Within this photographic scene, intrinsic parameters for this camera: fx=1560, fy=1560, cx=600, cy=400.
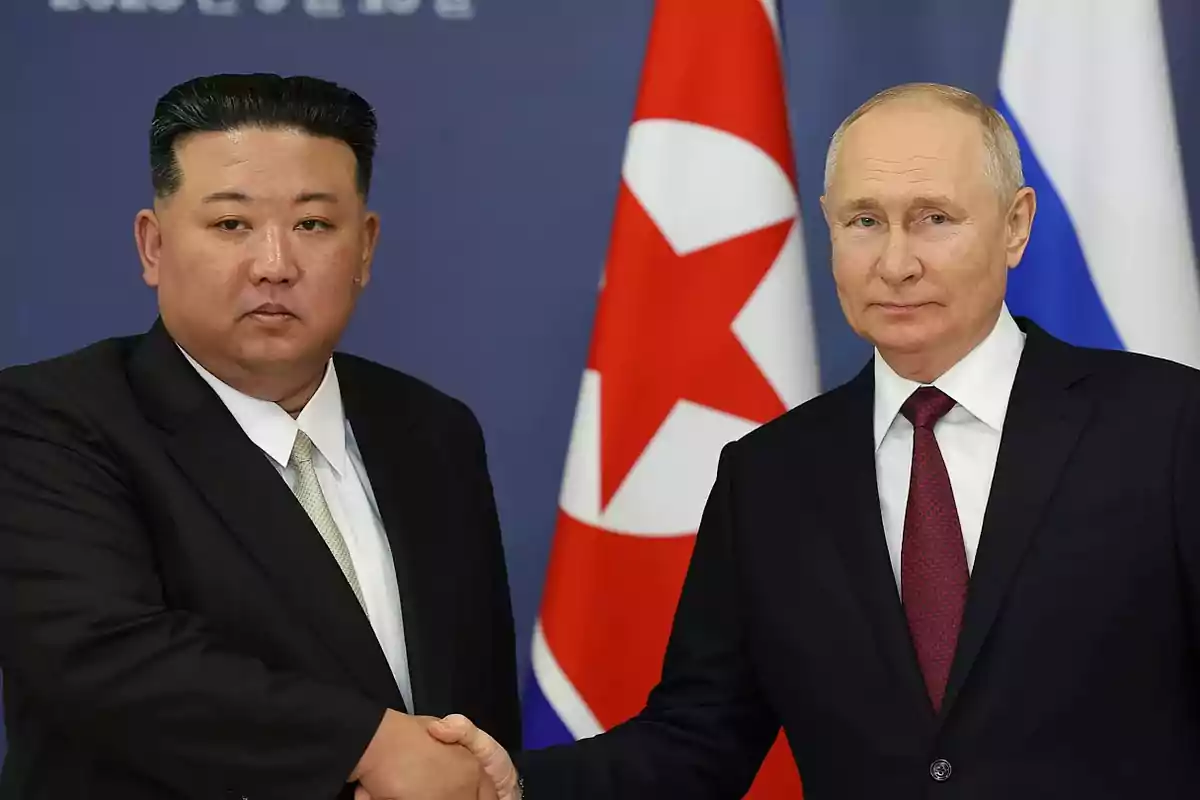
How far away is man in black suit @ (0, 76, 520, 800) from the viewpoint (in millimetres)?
1781

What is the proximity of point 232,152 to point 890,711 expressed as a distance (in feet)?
3.39

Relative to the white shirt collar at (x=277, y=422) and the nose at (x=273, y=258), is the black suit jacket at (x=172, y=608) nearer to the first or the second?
the white shirt collar at (x=277, y=422)

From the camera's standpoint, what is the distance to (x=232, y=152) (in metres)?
1.91

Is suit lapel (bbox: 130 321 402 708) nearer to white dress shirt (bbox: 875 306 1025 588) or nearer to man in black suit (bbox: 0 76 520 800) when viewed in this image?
man in black suit (bbox: 0 76 520 800)

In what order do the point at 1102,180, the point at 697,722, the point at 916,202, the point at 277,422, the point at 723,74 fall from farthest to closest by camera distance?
the point at 723,74 → the point at 1102,180 → the point at 697,722 → the point at 277,422 → the point at 916,202

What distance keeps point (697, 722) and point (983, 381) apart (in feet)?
1.97

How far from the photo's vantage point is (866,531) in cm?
188

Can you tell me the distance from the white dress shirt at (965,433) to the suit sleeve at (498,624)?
553mm

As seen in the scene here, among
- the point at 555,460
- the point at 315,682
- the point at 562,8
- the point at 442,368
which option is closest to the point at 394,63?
the point at 562,8

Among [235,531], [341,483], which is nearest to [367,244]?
[341,483]

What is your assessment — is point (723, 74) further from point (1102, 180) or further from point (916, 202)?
point (916, 202)

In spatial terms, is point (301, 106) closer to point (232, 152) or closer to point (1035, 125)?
point (232, 152)

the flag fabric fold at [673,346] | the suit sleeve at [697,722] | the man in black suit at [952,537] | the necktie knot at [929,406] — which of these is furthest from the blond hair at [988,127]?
the flag fabric fold at [673,346]

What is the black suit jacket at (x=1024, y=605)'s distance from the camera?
1760 millimetres
